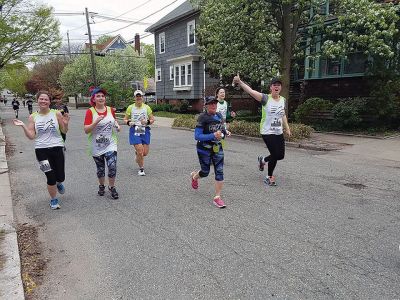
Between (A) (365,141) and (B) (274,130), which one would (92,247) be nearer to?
(B) (274,130)

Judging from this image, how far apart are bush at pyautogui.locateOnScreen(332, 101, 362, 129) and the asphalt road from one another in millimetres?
5881

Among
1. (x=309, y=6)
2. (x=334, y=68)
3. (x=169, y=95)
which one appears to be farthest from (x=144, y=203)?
(x=169, y=95)

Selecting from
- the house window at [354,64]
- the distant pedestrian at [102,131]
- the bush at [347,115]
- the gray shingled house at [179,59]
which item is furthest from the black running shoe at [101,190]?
the gray shingled house at [179,59]

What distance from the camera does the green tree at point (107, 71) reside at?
42.3 m

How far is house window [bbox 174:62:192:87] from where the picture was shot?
27.8 m

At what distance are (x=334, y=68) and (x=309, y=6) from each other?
4786 mm

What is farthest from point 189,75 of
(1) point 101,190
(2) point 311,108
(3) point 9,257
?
(3) point 9,257

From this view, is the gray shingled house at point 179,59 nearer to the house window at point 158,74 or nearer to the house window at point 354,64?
the house window at point 158,74

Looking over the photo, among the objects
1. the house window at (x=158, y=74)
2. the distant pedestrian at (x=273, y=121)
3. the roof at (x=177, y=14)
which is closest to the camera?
the distant pedestrian at (x=273, y=121)

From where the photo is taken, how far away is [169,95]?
31531 millimetres

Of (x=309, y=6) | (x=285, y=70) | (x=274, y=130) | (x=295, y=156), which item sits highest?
(x=309, y=6)

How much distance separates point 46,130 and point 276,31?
1023 cm

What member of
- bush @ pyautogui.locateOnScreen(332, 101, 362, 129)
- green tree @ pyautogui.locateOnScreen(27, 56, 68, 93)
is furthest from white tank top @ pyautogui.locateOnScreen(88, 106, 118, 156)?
green tree @ pyautogui.locateOnScreen(27, 56, 68, 93)

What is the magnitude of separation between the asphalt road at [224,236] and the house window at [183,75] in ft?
67.7
